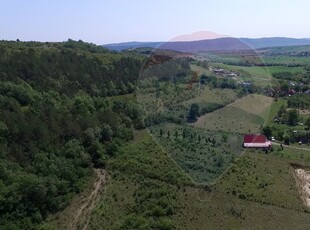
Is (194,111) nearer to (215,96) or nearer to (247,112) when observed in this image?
(215,96)

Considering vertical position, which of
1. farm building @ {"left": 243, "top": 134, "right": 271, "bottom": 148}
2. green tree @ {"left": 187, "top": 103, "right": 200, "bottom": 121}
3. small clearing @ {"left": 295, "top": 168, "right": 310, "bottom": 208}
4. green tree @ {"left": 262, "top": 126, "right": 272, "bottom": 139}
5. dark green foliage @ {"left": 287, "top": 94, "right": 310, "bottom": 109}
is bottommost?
dark green foliage @ {"left": 287, "top": 94, "right": 310, "bottom": 109}

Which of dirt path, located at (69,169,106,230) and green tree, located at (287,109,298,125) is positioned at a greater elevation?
dirt path, located at (69,169,106,230)

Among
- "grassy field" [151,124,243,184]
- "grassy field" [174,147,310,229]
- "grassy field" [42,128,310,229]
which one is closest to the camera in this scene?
"grassy field" [151,124,243,184]

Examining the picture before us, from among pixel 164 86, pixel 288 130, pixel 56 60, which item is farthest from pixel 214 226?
pixel 56 60

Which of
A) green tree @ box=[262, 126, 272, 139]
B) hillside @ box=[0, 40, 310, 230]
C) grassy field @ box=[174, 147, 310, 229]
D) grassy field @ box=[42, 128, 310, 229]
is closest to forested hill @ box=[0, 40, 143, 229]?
Result: hillside @ box=[0, 40, 310, 230]

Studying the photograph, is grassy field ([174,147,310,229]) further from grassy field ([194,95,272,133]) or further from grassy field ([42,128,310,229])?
grassy field ([194,95,272,133])

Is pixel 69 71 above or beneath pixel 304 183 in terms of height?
above

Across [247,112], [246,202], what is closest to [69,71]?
[246,202]
